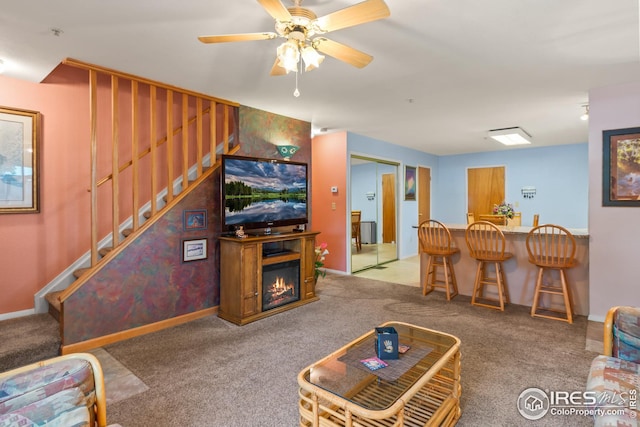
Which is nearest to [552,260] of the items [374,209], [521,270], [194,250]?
[521,270]

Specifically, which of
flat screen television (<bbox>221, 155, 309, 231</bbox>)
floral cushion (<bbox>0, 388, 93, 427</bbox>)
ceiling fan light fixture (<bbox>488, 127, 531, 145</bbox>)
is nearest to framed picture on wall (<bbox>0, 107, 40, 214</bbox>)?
flat screen television (<bbox>221, 155, 309, 231</bbox>)

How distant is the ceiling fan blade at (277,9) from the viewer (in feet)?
5.29

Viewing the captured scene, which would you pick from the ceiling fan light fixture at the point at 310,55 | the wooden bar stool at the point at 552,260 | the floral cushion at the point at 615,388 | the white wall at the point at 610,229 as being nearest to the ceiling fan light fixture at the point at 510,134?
the white wall at the point at 610,229

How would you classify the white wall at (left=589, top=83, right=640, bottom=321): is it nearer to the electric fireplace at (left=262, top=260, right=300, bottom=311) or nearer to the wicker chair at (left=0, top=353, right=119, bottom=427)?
the electric fireplace at (left=262, top=260, right=300, bottom=311)

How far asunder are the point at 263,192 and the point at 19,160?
2.33 meters

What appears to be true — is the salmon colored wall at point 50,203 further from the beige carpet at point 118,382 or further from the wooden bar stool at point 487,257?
the wooden bar stool at point 487,257

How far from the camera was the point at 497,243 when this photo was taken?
12.4ft

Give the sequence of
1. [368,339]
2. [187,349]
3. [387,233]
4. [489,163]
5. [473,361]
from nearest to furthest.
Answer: [368,339] → [473,361] → [187,349] → [387,233] → [489,163]

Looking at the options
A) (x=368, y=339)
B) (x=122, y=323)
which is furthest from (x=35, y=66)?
(x=368, y=339)

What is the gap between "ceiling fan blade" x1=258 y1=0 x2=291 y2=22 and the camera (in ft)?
5.29

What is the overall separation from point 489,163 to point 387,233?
10.3ft

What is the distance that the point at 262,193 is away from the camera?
390 centimetres

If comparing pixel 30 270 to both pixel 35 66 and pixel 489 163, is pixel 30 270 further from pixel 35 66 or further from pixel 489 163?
pixel 489 163

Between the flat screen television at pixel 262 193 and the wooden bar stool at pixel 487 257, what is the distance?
82.0 inches
